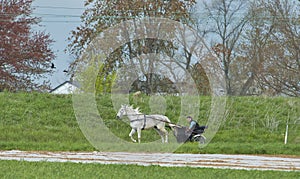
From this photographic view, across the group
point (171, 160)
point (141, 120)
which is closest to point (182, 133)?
point (141, 120)

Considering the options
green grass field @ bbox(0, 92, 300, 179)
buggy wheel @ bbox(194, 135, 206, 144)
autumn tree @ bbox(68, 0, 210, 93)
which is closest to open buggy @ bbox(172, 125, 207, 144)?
buggy wheel @ bbox(194, 135, 206, 144)

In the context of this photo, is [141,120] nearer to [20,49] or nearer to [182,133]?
[182,133]

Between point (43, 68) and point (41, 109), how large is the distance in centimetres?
1034

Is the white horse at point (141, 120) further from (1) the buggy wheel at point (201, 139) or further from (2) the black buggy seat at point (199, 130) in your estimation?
(1) the buggy wheel at point (201, 139)

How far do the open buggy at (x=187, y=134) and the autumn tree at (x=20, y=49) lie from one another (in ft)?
53.8

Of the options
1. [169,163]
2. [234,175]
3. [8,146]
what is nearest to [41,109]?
[8,146]

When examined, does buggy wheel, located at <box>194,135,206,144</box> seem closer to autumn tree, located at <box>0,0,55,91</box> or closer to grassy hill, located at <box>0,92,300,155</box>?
grassy hill, located at <box>0,92,300,155</box>

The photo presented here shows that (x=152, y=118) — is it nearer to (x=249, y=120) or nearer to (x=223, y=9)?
(x=249, y=120)

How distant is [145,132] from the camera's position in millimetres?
26125

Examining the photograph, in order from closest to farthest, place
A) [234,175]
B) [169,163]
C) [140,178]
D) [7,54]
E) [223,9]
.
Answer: [140,178] → [234,175] → [169,163] → [7,54] → [223,9]

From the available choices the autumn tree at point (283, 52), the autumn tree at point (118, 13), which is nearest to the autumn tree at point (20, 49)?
the autumn tree at point (118, 13)

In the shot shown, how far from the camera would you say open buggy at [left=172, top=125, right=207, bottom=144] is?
23.1 meters

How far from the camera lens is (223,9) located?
43.8 metres

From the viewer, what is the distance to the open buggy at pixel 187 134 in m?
23.1
